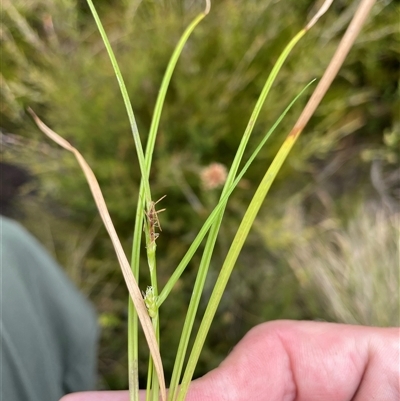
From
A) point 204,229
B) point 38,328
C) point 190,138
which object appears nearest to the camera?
point 204,229

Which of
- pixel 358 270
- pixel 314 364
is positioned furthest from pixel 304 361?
pixel 358 270

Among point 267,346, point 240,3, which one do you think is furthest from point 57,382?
point 240,3

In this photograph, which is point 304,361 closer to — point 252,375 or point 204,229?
point 252,375

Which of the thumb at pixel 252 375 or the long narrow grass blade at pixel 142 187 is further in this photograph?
the thumb at pixel 252 375

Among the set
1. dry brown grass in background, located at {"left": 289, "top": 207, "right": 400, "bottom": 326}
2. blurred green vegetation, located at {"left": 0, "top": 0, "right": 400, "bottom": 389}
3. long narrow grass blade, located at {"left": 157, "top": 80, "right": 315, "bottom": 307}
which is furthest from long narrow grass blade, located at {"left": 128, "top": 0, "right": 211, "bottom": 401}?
dry brown grass in background, located at {"left": 289, "top": 207, "right": 400, "bottom": 326}

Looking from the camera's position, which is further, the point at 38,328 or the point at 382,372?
the point at 38,328

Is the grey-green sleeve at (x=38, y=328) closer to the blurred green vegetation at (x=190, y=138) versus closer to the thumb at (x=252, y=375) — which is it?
the blurred green vegetation at (x=190, y=138)

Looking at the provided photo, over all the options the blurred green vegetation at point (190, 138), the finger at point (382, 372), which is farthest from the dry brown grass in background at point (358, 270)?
the finger at point (382, 372)
